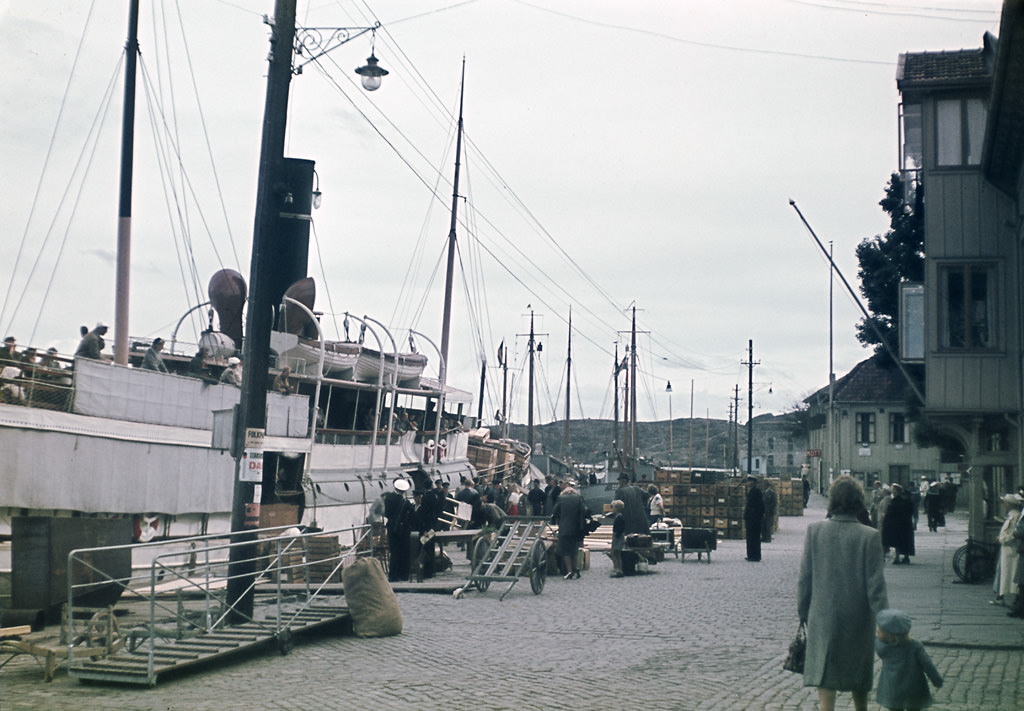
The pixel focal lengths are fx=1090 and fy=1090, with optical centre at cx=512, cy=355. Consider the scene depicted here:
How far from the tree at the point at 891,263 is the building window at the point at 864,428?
121ft

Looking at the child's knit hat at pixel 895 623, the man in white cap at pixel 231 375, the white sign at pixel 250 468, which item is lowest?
the child's knit hat at pixel 895 623

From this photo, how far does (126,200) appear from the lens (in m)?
25.0

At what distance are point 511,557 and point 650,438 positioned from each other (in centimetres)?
14748

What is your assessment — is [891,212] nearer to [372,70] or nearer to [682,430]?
[372,70]

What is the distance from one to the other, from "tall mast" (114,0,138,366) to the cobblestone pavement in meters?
10.9

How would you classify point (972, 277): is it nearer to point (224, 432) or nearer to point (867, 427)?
point (224, 432)

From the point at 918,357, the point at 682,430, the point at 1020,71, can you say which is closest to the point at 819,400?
the point at 918,357

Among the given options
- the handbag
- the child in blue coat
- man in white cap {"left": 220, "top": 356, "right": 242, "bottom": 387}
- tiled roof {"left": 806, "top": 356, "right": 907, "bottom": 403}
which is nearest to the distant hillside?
tiled roof {"left": 806, "top": 356, "right": 907, "bottom": 403}

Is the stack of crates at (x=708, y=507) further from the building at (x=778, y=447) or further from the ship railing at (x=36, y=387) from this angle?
the building at (x=778, y=447)

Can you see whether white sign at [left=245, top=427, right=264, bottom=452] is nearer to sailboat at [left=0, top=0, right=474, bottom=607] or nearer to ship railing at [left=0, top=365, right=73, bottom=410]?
sailboat at [left=0, top=0, right=474, bottom=607]

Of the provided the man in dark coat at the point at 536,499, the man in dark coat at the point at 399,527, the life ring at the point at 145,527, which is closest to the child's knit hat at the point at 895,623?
the man in dark coat at the point at 399,527

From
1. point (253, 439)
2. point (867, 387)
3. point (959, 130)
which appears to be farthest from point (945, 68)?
point (867, 387)

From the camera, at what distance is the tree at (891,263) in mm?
25953

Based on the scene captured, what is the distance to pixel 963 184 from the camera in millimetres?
19172
